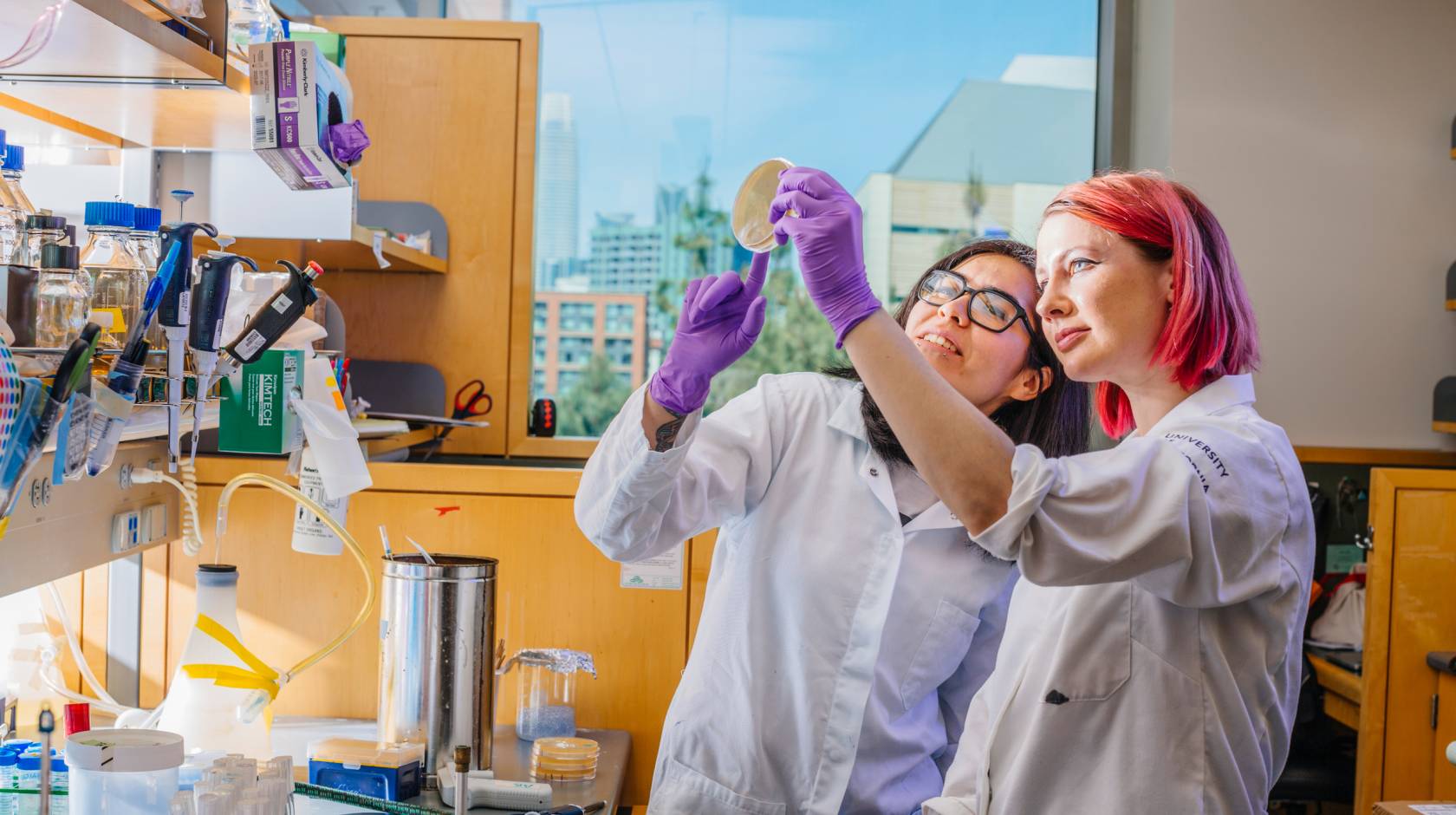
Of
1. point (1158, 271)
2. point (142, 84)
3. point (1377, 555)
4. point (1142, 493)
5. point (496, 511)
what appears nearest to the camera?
point (1142, 493)

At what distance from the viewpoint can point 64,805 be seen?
1343 mm

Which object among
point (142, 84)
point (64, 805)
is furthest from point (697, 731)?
point (142, 84)

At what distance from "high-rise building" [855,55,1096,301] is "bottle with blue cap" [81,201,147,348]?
255cm

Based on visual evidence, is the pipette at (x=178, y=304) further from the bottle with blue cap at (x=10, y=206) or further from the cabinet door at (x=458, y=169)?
the cabinet door at (x=458, y=169)

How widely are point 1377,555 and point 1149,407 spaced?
176 centimetres

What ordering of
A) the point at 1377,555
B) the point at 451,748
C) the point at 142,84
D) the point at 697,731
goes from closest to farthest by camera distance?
the point at 142,84
the point at 697,731
the point at 451,748
the point at 1377,555

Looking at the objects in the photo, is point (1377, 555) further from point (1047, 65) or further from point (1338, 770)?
point (1047, 65)

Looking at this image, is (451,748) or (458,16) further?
(458,16)

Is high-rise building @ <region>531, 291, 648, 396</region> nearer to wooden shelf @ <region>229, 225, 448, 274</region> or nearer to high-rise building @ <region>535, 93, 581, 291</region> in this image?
high-rise building @ <region>535, 93, 581, 291</region>

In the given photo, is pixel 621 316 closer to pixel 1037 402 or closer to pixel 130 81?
pixel 1037 402

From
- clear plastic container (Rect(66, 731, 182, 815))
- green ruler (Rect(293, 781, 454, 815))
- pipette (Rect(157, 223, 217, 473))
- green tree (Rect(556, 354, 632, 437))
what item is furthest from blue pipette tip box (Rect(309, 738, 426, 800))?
green tree (Rect(556, 354, 632, 437))

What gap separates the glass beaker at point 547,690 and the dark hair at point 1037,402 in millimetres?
699

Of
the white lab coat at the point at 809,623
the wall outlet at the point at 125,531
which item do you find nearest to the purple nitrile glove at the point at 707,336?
the white lab coat at the point at 809,623

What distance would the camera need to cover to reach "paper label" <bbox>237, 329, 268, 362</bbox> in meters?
1.41
